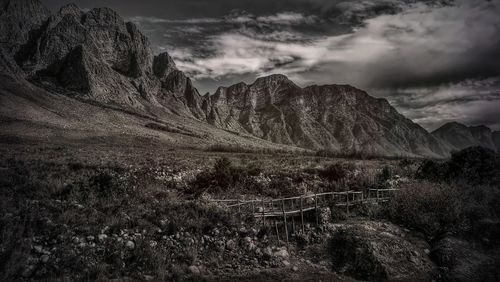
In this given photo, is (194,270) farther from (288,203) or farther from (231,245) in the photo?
(288,203)

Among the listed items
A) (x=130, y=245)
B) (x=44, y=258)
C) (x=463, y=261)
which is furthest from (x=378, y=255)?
(x=44, y=258)

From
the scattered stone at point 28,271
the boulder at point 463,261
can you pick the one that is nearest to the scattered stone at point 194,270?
the scattered stone at point 28,271

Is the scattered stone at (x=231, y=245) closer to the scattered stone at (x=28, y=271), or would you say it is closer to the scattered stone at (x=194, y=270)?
the scattered stone at (x=194, y=270)

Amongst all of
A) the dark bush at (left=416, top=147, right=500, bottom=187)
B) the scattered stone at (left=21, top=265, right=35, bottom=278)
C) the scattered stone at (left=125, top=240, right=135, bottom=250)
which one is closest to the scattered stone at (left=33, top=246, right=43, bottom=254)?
the scattered stone at (left=21, top=265, right=35, bottom=278)

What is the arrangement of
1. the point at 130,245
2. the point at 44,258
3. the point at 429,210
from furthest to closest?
the point at 429,210 < the point at 130,245 < the point at 44,258

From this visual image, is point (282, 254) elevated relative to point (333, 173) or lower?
elevated

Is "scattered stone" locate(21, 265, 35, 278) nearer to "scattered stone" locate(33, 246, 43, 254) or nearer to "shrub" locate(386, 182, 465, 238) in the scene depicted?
"scattered stone" locate(33, 246, 43, 254)

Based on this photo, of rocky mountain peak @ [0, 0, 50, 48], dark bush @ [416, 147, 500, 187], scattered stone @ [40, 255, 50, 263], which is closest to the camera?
scattered stone @ [40, 255, 50, 263]

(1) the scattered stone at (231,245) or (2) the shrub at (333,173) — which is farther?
(2) the shrub at (333,173)

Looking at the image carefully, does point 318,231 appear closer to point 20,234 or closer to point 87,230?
point 87,230

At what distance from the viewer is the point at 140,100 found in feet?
633

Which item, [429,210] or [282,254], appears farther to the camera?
[429,210]

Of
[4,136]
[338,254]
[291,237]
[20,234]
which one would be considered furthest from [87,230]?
[4,136]

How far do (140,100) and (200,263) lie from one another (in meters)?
194
